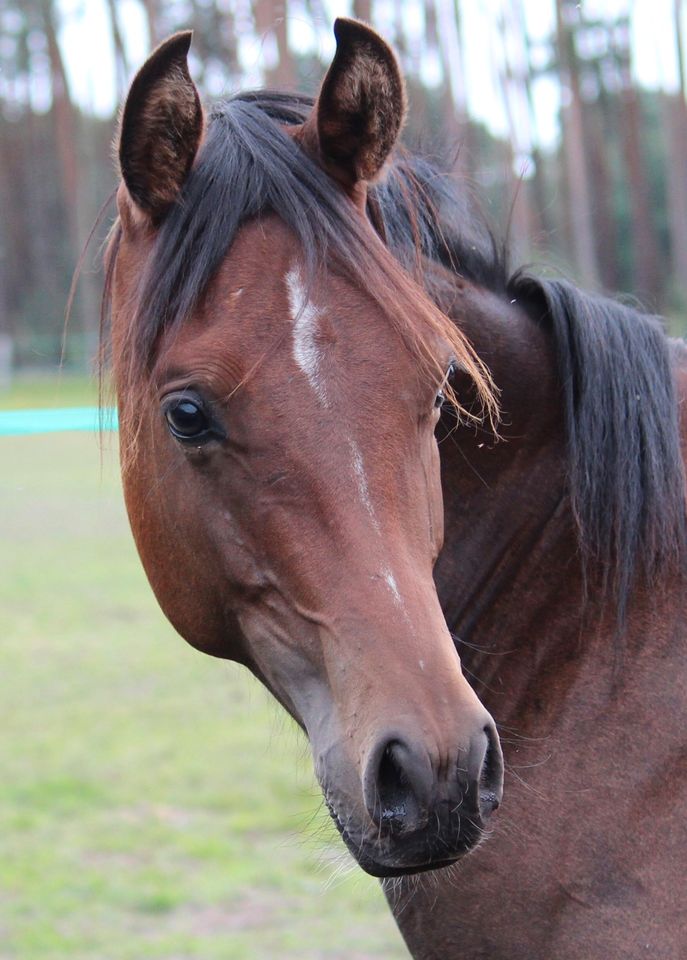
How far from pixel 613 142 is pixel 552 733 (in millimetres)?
34006

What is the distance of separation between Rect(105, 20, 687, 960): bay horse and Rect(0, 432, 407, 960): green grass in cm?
45

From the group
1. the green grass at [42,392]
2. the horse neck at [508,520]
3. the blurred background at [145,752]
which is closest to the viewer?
the horse neck at [508,520]

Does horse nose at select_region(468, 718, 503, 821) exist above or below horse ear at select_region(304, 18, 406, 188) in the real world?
below

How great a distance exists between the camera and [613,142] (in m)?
33.2

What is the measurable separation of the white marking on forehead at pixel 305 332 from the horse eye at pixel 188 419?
0.68ft

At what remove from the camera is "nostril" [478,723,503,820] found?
1.66 m

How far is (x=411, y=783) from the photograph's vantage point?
61.9 inches

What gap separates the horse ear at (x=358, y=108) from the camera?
2.01m

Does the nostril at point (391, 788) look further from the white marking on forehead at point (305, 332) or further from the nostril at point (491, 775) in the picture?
the white marking on forehead at point (305, 332)

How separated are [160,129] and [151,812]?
424cm

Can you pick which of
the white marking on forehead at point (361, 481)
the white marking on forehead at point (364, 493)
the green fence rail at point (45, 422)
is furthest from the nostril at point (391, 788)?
the green fence rail at point (45, 422)

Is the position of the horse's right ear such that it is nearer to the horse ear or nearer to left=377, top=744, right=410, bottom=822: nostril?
the horse ear

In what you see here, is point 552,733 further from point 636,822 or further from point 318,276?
point 318,276

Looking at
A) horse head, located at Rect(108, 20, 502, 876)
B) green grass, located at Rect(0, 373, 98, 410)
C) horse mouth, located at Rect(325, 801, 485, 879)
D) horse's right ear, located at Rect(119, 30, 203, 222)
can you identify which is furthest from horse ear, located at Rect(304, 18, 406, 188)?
green grass, located at Rect(0, 373, 98, 410)
